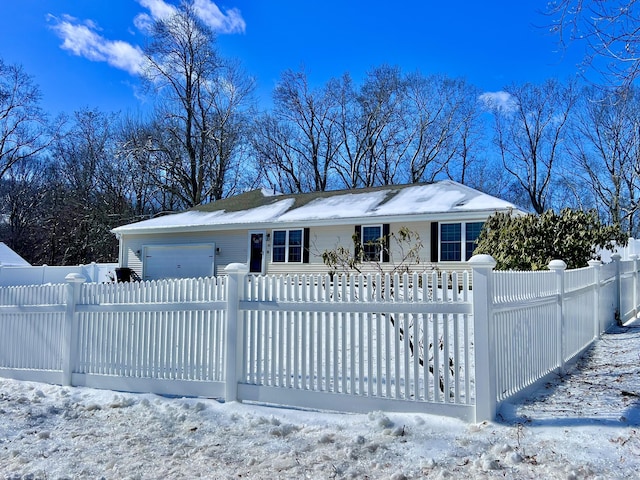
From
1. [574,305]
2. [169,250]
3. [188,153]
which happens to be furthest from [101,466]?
[188,153]

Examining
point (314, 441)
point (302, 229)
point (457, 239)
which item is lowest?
point (314, 441)

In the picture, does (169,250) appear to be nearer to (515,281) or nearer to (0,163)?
(515,281)

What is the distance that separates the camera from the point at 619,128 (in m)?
27.9

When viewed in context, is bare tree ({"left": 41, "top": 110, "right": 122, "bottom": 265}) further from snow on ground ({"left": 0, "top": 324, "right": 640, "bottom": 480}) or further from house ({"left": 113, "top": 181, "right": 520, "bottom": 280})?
snow on ground ({"left": 0, "top": 324, "right": 640, "bottom": 480})

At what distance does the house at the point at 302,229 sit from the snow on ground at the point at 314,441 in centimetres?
906

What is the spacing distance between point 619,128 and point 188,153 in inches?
1023

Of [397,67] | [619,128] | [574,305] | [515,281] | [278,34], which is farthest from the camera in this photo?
[397,67]

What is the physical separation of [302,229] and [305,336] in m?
12.9

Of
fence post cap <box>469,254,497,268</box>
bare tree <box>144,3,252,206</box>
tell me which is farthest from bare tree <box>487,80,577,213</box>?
fence post cap <box>469,254,497,268</box>

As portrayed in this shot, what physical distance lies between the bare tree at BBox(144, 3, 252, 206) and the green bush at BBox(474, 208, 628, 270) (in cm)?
2425

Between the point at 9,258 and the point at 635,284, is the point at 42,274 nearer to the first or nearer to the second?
the point at 9,258

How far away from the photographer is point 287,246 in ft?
57.7

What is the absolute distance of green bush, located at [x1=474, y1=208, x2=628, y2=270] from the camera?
32.9 feet

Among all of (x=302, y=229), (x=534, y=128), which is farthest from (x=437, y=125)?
(x=302, y=229)
